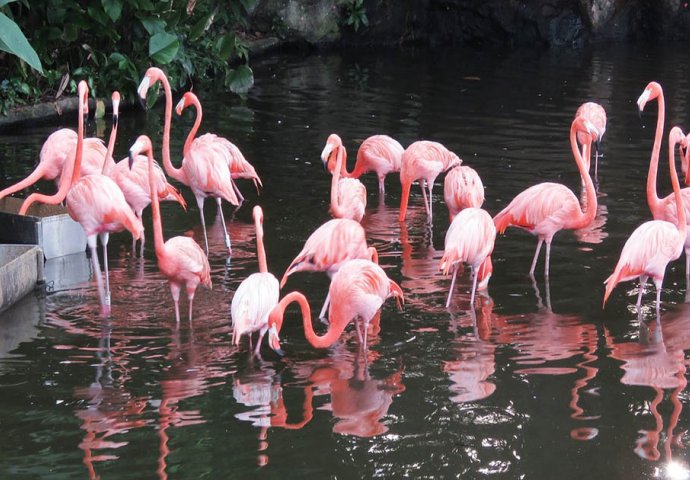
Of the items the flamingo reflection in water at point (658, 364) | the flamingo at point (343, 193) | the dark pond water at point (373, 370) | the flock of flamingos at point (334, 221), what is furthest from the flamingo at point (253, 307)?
the flamingo reflection in water at point (658, 364)

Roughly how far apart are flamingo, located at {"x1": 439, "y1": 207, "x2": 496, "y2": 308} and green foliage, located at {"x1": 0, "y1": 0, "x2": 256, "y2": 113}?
16.9 feet

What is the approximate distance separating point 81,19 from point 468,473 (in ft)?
24.0

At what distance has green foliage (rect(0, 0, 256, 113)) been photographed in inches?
369

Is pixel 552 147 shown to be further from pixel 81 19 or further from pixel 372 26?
pixel 372 26

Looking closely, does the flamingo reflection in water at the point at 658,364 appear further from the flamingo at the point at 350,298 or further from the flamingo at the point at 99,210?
the flamingo at the point at 99,210

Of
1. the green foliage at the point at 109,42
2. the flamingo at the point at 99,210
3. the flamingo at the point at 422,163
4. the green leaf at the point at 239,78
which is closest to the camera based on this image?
the flamingo at the point at 99,210

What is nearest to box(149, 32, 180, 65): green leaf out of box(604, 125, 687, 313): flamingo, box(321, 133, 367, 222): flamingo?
box(321, 133, 367, 222): flamingo

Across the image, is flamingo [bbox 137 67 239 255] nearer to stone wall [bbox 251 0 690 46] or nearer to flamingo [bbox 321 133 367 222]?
flamingo [bbox 321 133 367 222]

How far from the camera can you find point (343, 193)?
6152mm

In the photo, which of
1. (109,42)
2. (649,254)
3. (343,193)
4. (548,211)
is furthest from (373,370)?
(109,42)

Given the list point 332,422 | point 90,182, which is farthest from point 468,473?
point 90,182

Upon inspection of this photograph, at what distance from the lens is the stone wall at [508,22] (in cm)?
1582

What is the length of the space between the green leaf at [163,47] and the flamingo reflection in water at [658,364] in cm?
605

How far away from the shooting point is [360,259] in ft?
15.5
